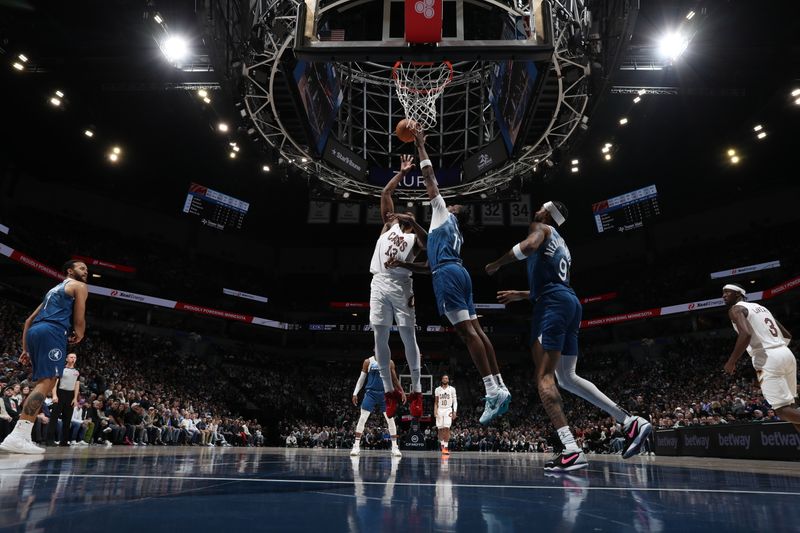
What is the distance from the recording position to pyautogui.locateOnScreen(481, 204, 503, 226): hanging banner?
25995 mm

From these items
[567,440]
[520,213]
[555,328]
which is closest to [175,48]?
[555,328]

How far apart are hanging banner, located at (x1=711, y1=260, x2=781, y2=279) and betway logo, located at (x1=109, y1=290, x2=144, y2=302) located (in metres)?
30.9

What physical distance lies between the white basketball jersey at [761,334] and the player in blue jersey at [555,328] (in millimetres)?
1973

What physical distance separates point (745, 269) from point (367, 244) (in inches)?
887

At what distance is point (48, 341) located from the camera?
5.25 metres

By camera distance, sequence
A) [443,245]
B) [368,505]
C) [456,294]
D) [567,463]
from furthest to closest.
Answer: [443,245] < [456,294] < [567,463] < [368,505]

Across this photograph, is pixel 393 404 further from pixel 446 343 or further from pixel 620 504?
pixel 446 343

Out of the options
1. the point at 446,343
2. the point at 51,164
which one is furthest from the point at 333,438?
the point at 51,164

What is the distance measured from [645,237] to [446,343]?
14596mm

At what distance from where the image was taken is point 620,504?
2133 mm

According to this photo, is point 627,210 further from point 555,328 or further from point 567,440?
point 567,440

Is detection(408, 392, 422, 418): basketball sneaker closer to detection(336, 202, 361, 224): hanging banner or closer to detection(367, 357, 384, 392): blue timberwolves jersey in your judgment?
detection(367, 357, 384, 392): blue timberwolves jersey

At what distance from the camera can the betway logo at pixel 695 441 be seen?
1128 cm

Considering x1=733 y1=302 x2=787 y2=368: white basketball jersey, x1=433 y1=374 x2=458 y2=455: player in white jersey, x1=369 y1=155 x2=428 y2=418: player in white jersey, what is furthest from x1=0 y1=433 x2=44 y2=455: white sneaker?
x1=433 y1=374 x2=458 y2=455: player in white jersey
